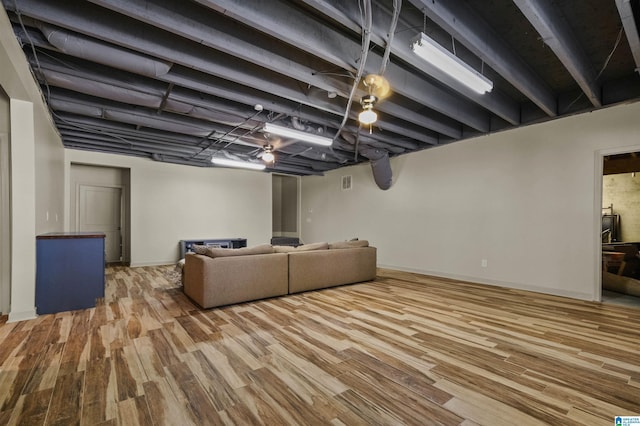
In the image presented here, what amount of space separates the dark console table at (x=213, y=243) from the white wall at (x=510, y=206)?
3704 millimetres

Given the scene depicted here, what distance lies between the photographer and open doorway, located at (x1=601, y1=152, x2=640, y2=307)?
4.28m

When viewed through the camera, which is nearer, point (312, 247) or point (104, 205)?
point (312, 247)

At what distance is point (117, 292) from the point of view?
4.33m

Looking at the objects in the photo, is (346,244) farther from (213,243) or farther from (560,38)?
(213,243)

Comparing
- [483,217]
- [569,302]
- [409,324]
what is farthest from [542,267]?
[409,324]

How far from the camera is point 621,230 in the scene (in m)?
6.83

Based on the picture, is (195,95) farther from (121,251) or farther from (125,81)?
(121,251)

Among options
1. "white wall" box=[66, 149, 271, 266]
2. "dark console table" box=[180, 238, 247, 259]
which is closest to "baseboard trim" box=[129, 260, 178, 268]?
"white wall" box=[66, 149, 271, 266]

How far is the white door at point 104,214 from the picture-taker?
22.2 ft

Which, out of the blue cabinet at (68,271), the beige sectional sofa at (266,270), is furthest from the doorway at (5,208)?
the beige sectional sofa at (266,270)

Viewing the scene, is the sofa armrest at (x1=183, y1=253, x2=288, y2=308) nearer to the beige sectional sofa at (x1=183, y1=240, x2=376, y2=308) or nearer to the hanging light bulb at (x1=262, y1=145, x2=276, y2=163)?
the beige sectional sofa at (x1=183, y1=240, x2=376, y2=308)

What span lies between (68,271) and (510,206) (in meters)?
6.43

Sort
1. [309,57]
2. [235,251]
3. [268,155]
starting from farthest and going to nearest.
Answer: [268,155] → [235,251] → [309,57]

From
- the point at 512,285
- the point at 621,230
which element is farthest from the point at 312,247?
the point at 621,230
